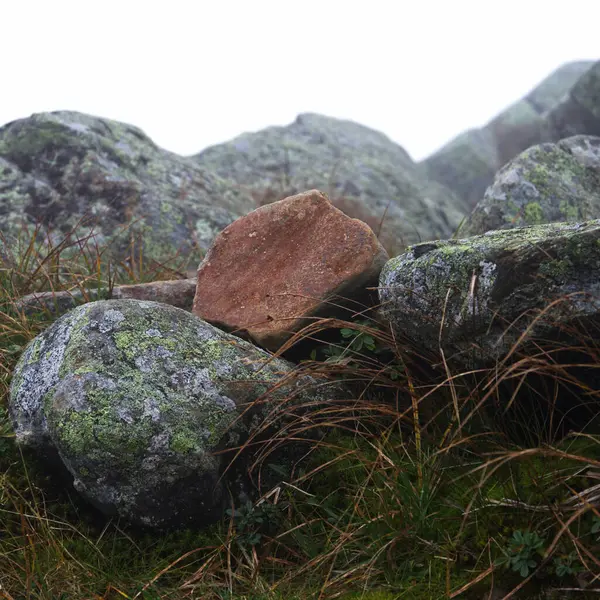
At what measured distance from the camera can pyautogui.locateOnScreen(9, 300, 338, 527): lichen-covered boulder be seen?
2.87 metres

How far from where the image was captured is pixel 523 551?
2.25m

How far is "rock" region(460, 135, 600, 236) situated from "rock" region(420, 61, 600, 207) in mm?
12522

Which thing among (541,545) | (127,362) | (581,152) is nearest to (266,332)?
(127,362)

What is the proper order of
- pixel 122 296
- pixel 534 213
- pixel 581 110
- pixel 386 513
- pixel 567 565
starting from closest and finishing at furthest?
pixel 567 565
pixel 386 513
pixel 122 296
pixel 534 213
pixel 581 110

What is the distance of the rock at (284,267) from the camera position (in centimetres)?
362

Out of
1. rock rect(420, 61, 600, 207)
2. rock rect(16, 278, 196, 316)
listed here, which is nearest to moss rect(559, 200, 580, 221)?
rock rect(16, 278, 196, 316)

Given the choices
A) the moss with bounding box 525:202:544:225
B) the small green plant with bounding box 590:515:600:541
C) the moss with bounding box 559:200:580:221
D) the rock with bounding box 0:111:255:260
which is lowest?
the small green plant with bounding box 590:515:600:541

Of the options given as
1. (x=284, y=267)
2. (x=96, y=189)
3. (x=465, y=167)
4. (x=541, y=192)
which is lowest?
(x=465, y=167)

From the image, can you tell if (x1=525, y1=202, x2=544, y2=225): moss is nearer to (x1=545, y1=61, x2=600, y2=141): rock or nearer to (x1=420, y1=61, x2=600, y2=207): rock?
(x1=545, y1=61, x2=600, y2=141): rock

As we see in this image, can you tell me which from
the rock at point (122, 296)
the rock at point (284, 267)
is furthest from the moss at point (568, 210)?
the rock at point (122, 296)

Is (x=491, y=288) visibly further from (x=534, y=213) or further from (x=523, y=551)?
(x=534, y=213)

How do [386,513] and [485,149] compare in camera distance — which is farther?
[485,149]

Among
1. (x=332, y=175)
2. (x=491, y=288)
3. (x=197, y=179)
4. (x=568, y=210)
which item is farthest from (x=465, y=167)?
(x=491, y=288)

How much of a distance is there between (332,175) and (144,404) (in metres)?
8.96
